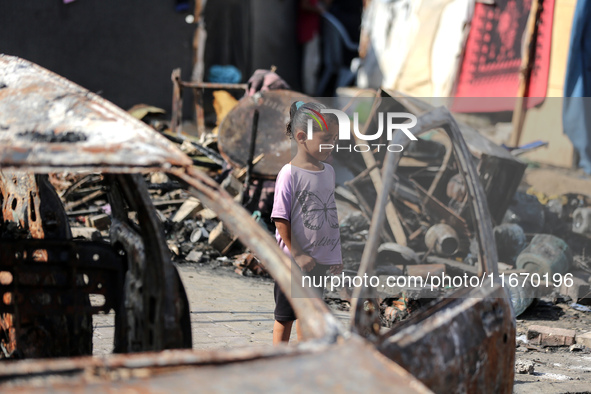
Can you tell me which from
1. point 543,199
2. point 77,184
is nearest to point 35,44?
point 77,184

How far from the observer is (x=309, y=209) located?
3465 mm

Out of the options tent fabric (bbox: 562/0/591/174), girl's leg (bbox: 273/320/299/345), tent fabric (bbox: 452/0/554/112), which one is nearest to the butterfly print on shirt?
girl's leg (bbox: 273/320/299/345)

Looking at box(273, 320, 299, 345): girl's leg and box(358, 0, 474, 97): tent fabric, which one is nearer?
box(273, 320, 299, 345): girl's leg

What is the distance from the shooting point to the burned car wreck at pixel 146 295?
1.67 m

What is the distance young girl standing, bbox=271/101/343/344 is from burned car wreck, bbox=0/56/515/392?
0.81 metres

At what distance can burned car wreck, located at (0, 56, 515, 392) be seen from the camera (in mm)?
1665

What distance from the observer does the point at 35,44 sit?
1160 centimetres

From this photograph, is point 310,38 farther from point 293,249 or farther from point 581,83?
point 293,249

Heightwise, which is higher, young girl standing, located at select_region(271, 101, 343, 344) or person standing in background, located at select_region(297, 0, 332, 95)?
person standing in background, located at select_region(297, 0, 332, 95)

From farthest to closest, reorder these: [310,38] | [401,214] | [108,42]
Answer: [310,38] < [108,42] < [401,214]

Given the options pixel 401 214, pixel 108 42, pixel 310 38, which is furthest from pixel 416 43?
pixel 401 214

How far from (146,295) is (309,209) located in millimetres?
1110

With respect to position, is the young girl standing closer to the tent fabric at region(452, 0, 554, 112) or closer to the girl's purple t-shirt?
the girl's purple t-shirt

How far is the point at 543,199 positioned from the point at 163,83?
783 centimetres
